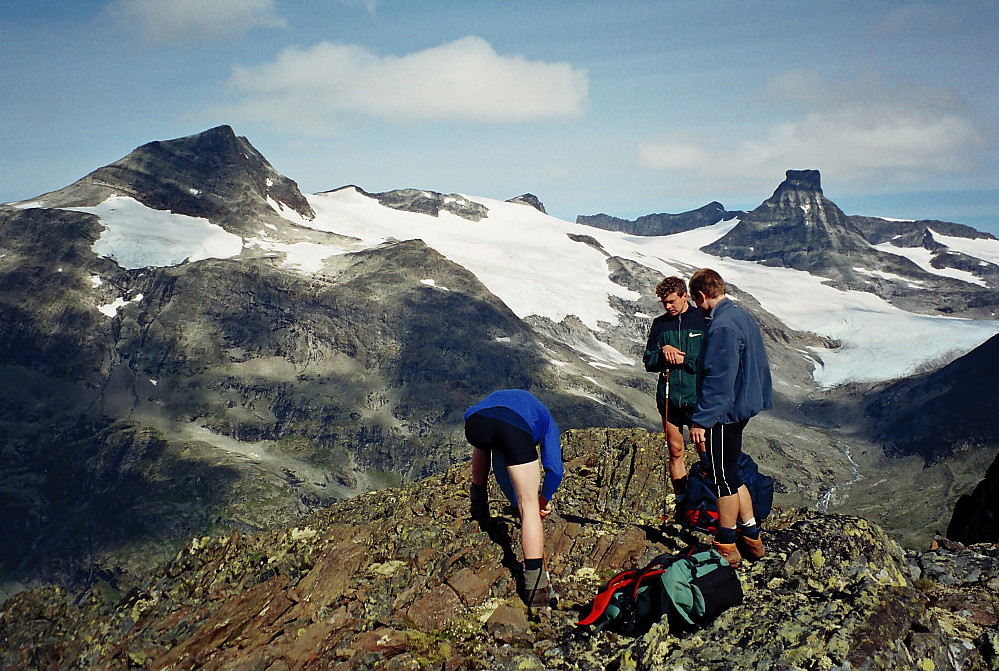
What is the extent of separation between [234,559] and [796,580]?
10476 mm

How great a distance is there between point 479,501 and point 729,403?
462 cm

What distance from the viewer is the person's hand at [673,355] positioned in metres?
10.2

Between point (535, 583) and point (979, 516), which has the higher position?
point (535, 583)

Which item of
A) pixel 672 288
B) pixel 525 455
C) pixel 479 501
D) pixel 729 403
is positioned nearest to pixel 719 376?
pixel 729 403

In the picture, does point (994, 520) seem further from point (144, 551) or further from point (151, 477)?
point (151, 477)

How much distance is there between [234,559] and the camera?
12.4 meters

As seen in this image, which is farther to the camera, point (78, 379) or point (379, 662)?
point (78, 379)

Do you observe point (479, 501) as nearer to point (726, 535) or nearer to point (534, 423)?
point (534, 423)

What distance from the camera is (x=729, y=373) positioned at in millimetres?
8812

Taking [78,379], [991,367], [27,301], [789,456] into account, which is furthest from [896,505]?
[27,301]

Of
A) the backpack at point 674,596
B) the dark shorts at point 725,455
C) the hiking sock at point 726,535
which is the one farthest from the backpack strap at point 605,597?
the dark shorts at point 725,455

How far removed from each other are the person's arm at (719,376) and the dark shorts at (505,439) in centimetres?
248

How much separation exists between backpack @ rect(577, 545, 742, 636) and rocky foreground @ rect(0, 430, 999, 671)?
7.4 inches

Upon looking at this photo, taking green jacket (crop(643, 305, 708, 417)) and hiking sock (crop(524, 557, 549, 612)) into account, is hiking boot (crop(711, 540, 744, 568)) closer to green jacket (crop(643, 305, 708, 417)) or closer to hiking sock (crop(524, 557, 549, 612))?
green jacket (crop(643, 305, 708, 417))
